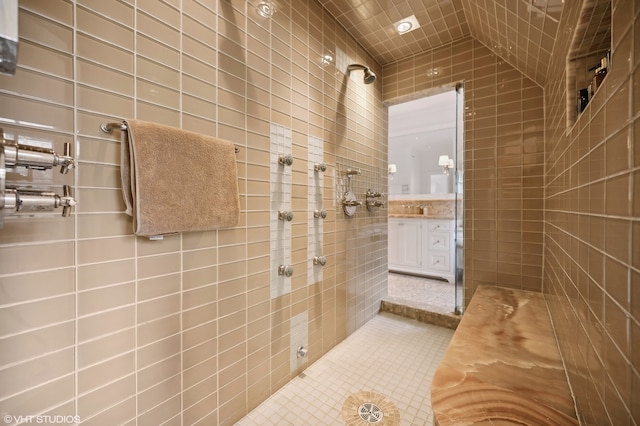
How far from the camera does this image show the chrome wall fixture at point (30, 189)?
567 mm

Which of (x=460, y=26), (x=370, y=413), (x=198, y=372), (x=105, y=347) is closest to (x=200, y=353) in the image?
(x=198, y=372)

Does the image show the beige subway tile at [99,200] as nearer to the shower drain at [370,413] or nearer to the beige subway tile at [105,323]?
the beige subway tile at [105,323]

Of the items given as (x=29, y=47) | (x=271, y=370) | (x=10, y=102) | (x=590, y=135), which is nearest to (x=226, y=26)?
(x=29, y=47)

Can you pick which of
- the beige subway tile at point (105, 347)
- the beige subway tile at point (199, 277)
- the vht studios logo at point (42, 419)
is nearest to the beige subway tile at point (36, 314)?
the beige subway tile at point (105, 347)

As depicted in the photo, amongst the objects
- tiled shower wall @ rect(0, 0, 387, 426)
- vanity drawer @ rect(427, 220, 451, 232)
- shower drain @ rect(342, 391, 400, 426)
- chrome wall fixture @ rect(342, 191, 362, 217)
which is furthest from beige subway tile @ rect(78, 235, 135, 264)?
vanity drawer @ rect(427, 220, 451, 232)

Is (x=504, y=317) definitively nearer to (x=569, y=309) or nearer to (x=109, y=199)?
(x=569, y=309)

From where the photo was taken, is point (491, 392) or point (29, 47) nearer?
point (29, 47)

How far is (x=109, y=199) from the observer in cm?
81

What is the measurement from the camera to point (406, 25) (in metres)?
1.82

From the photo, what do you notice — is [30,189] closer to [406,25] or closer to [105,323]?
[105,323]

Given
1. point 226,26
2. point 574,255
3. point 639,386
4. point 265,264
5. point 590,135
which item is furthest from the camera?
point 265,264

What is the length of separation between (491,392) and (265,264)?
1.01 m

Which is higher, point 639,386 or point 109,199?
point 109,199

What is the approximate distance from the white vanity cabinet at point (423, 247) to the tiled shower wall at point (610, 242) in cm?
264
